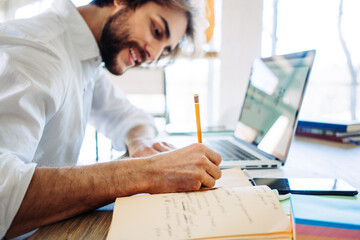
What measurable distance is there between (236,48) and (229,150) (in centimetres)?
89

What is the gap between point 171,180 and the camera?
40 cm

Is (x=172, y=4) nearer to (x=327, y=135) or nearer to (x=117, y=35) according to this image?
(x=117, y=35)

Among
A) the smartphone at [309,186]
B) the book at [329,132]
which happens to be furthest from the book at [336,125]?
the smartphone at [309,186]

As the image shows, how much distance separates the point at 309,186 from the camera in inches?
17.7

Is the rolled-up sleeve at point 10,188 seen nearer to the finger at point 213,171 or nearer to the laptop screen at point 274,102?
the finger at point 213,171

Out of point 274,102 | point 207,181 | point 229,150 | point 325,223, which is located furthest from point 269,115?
point 325,223

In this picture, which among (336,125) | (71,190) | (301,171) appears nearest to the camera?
(71,190)

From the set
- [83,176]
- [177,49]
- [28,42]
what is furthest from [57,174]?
[177,49]

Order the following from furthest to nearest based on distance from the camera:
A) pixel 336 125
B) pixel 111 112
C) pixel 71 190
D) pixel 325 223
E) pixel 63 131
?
pixel 111 112 < pixel 336 125 < pixel 63 131 < pixel 71 190 < pixel 325 223

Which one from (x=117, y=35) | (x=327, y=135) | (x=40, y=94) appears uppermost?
(x=117, y=35)

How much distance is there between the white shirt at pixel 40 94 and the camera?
1.22ft

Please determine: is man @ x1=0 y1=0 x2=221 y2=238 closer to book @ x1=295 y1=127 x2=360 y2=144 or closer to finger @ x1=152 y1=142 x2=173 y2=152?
finger @ x1=152 y1=142 x2=173 y2=152

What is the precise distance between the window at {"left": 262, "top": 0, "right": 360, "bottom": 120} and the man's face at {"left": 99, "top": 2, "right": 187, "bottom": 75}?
74 cm

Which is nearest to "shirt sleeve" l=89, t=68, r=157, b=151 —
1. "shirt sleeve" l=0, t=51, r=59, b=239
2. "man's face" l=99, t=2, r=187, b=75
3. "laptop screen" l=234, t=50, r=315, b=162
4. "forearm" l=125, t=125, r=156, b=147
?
"forearm" l=125, t=125, r=156, b=147
